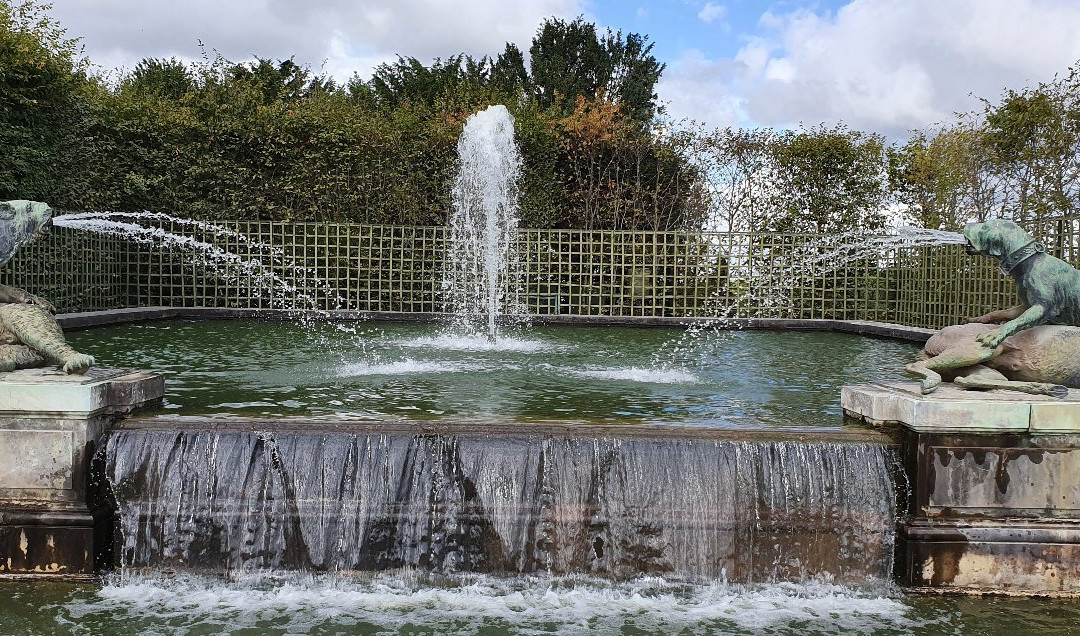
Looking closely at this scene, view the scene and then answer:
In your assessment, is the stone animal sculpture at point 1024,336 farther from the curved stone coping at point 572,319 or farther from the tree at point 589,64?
the tree at point 589,64

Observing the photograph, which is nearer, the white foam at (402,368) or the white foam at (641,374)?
the white foam at (641,374)

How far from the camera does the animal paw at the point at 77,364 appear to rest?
374cm

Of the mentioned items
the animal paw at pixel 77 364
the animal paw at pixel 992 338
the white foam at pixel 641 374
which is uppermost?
the animal paw at pixel 992 338

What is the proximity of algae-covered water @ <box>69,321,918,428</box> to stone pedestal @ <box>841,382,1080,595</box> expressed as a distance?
2.39 feet

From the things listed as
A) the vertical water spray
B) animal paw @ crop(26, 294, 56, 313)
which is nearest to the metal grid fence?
the vertical water spray

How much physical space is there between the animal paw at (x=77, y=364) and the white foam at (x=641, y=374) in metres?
3.42

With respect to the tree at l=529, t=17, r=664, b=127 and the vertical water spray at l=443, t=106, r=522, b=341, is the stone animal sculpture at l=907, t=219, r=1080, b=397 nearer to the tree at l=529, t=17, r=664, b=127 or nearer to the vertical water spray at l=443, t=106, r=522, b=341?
the vertical water spray at l=443, t=106, r=522, b=341

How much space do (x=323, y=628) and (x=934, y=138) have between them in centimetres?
1573

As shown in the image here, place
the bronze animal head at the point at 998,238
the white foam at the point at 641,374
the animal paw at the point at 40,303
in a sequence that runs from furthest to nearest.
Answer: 1. the white foam at the point at 641,374
2. the animal paw at the point at 40,303
3. the bronze animal head at the point at 998,238

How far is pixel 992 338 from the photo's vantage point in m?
3.87

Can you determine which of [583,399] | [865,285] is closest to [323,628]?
[583,399]

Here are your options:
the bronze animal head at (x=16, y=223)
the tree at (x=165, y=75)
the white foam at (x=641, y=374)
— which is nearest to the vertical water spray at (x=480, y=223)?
the white foam at (x=641, y=374)

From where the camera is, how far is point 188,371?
6.25 metres

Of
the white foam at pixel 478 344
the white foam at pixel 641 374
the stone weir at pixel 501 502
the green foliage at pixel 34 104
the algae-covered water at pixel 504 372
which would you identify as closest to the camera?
the stone weir at pixel 501 502
